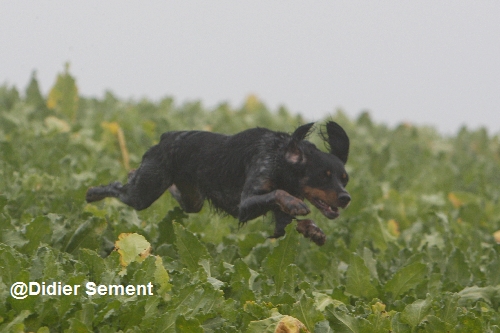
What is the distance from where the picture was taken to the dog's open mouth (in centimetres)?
518

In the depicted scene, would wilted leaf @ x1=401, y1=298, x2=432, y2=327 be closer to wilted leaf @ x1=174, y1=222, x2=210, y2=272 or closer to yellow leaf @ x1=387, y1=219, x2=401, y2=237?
wilted leaf @ x1=174, y1=222, x2=210, y2=272

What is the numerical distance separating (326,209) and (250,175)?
1.73ft

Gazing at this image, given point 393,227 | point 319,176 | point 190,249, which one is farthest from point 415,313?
point 393,227

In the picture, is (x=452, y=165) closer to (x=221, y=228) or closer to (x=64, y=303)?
(x=221, y=228)

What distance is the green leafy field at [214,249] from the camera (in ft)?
15.3

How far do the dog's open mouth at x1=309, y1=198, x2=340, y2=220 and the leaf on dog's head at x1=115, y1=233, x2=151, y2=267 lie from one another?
1116 millimetres

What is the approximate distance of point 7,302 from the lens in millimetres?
4441

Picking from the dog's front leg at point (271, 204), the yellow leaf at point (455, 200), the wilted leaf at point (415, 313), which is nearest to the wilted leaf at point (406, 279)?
the wilted leaf at point (415, 313)

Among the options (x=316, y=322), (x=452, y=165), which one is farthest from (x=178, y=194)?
(x=452, y=165)

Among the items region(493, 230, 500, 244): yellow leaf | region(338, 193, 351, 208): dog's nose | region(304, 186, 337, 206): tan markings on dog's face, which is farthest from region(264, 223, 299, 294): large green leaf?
region(493, 230, 500, 244): yellow leaf

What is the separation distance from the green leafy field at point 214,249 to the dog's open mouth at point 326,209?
0.32 metres

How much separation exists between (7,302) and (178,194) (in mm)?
2072

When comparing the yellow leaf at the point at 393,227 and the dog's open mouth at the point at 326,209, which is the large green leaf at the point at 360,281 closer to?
the dog's open mouth at the point at 326,209

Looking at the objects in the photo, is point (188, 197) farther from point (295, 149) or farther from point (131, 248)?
point (295, 149)
